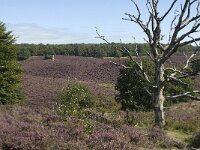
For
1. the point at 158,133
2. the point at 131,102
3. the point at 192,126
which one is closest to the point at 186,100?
the point at 131,102

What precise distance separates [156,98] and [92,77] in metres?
65.0

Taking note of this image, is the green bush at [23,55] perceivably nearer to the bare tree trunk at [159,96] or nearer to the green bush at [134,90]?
the green bush at [134,90]

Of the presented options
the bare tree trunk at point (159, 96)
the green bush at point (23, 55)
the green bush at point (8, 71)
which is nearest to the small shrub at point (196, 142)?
the bare tree trunk at point (159, 96)

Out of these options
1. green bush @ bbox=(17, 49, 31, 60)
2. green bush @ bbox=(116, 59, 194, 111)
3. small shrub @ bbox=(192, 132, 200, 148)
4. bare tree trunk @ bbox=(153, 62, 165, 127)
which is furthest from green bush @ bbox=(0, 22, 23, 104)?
green bush @ bbox=(17, 49, 31, 60)

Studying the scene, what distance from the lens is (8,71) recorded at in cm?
3347

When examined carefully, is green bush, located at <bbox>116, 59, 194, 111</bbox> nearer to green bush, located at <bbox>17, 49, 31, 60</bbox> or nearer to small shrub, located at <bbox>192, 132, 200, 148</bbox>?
small shrub, located at <bbox>192, 132, 200, 148</bbox>

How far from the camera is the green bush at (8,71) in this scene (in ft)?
109

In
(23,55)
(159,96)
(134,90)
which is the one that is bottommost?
(134,90)

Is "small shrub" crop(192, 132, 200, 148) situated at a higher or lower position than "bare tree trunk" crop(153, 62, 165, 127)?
lower

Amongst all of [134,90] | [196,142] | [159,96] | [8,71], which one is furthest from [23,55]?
[196,142]

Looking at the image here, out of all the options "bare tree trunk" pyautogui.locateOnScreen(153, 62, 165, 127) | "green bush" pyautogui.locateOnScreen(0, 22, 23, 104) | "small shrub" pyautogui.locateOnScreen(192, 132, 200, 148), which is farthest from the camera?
"green bush" pyautogui.locateOnScreen(0, 22, 23, 104)

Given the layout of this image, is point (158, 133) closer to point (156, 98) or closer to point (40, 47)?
point (156, 98)

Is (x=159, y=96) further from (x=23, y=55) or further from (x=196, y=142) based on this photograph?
(x=23, y=55)

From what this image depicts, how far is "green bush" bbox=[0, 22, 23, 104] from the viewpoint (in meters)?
33.2
